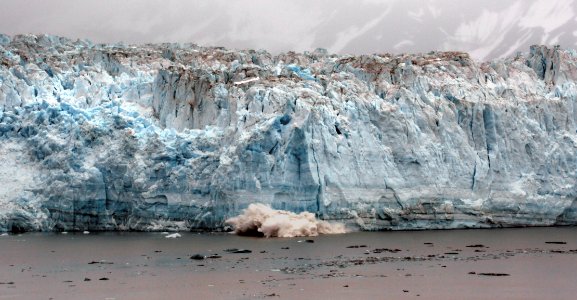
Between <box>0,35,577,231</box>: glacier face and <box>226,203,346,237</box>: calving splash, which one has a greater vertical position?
<box>0,35,577,231</box>: glacier face

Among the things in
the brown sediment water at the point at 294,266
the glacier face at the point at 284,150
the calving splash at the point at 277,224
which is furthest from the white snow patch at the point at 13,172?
the calving splash at the point at 277,224

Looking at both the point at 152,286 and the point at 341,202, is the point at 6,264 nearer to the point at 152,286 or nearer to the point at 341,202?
the point at 152,286

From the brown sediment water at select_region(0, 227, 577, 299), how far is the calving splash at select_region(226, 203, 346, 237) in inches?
20.5

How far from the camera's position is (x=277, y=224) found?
23.0 meters

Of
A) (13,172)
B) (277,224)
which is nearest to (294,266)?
(277,224)

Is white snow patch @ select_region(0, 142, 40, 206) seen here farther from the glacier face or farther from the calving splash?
the calving splash

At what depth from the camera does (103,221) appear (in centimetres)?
2558

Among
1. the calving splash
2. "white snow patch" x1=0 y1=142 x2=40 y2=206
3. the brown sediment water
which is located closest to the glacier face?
"white snow patch" x1=0 y1=142 x2=40 y2=206

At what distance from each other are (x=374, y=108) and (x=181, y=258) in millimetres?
10328

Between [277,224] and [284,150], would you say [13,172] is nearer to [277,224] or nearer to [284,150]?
[284,150]

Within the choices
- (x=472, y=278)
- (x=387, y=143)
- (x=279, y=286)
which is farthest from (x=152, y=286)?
(x=387, y=143)

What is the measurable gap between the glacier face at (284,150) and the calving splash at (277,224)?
1.24 feet

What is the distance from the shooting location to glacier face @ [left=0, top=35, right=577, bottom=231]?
947 inches

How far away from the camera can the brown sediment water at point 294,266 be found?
12.9 m
